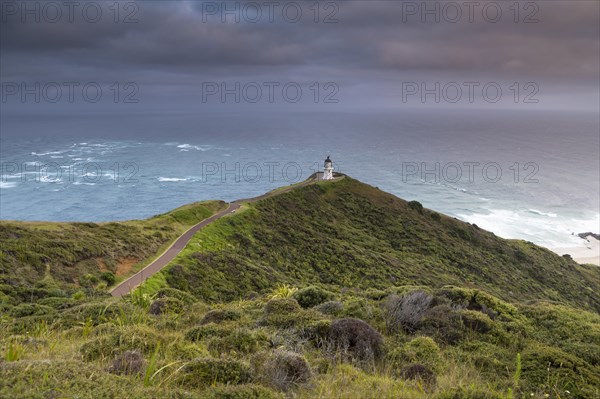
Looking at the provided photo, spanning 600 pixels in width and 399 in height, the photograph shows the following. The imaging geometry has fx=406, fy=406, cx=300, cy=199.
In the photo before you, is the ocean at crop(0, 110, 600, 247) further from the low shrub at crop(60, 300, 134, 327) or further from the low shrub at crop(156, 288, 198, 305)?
the low shrub at crop(60, 300, 134, 327)

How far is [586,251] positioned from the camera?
79000mm

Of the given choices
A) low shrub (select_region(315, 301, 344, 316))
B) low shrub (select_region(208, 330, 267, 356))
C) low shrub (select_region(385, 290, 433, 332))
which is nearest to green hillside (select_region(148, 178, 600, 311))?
low shrub (select_region(315, 301, 344, 316))

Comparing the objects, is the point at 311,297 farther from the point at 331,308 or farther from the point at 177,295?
the point at 177,295

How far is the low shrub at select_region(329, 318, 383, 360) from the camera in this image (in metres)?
9.07

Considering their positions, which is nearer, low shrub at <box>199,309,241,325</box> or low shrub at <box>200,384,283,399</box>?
low shrub at <box>200,384,283,399</box>

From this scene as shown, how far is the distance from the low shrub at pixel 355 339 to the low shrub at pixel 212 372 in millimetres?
3069

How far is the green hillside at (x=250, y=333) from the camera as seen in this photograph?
5.78m

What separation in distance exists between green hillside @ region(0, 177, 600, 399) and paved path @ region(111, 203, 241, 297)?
1.04 m

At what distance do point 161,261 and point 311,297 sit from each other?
2131 cm

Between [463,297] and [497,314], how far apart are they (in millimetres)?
1226

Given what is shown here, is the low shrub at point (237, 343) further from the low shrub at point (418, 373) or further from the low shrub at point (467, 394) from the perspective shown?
the low shrub at point (467, 394)

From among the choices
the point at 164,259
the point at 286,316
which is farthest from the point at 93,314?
the point at 164,259

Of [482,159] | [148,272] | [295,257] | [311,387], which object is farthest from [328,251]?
[482,159]

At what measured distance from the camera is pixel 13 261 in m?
25.4
